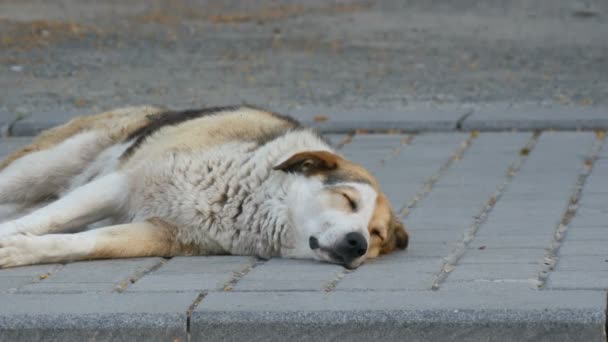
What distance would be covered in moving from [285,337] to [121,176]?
1812 millimetres

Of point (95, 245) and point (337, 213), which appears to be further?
point (95, 245)

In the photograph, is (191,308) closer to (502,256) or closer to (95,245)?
(95,245)

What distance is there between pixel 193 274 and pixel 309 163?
2.65 ft

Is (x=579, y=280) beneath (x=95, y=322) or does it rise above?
beneath

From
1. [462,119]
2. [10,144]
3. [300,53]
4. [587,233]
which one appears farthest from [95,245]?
[300,53]

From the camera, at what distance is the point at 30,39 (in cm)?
1491

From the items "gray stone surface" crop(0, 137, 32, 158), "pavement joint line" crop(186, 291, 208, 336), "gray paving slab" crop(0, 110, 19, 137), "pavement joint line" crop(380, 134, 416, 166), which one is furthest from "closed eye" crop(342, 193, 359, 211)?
"gray paving slab" crop(0, 110, 19, 137)

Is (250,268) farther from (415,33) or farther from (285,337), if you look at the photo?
(415,33)

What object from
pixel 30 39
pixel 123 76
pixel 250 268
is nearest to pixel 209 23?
pixel 30 39

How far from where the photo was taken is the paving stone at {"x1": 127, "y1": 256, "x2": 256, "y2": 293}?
5050 millimetres

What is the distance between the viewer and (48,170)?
689 centimetres

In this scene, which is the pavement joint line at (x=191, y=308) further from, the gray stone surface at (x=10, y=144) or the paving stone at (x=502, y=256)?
the gray stone surface at (x=10, y=144)

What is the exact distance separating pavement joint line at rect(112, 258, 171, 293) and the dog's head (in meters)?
0.57

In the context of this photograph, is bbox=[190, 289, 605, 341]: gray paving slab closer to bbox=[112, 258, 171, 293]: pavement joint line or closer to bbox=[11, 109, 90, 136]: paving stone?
Answer: bbox=[112, 258, 171, 293]: pavement joint line
